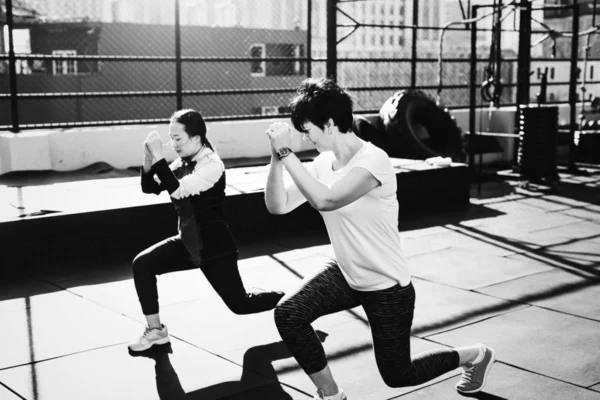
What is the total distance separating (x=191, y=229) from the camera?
4215 mm

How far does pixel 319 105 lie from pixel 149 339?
1.92 meters

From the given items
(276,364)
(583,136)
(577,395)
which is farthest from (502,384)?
(583,136)

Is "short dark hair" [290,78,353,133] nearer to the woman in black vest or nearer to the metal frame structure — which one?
the woman in black vest

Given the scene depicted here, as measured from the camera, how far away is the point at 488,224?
8062 mm

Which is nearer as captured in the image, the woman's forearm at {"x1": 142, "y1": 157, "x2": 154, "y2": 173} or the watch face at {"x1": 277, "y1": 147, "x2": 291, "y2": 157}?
the watch face at {"x1": 277, "y1": 147, "x2": 291, "y2": 157}

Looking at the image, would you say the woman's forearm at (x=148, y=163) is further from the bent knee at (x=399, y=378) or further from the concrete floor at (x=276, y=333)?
the bent knee at (x=399, y=378)

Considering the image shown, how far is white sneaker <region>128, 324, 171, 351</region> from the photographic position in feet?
13.9

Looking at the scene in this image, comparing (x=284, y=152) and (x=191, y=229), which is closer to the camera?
(x=284, y=152)

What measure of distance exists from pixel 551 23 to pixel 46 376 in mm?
34438

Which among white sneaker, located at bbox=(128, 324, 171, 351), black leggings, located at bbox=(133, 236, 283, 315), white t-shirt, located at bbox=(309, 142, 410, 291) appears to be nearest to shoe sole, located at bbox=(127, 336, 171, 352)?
white sneaker, located at bbox=(128, 324, 171, 351)

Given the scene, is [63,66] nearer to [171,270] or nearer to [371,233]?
[171,270]

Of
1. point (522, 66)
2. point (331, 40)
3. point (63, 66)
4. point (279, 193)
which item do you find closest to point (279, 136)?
point (279, 193)

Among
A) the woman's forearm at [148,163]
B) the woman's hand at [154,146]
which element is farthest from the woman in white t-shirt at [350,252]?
the woman's forearm at [148,163]

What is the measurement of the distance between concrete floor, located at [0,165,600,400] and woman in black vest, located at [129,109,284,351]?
0.34 meters
